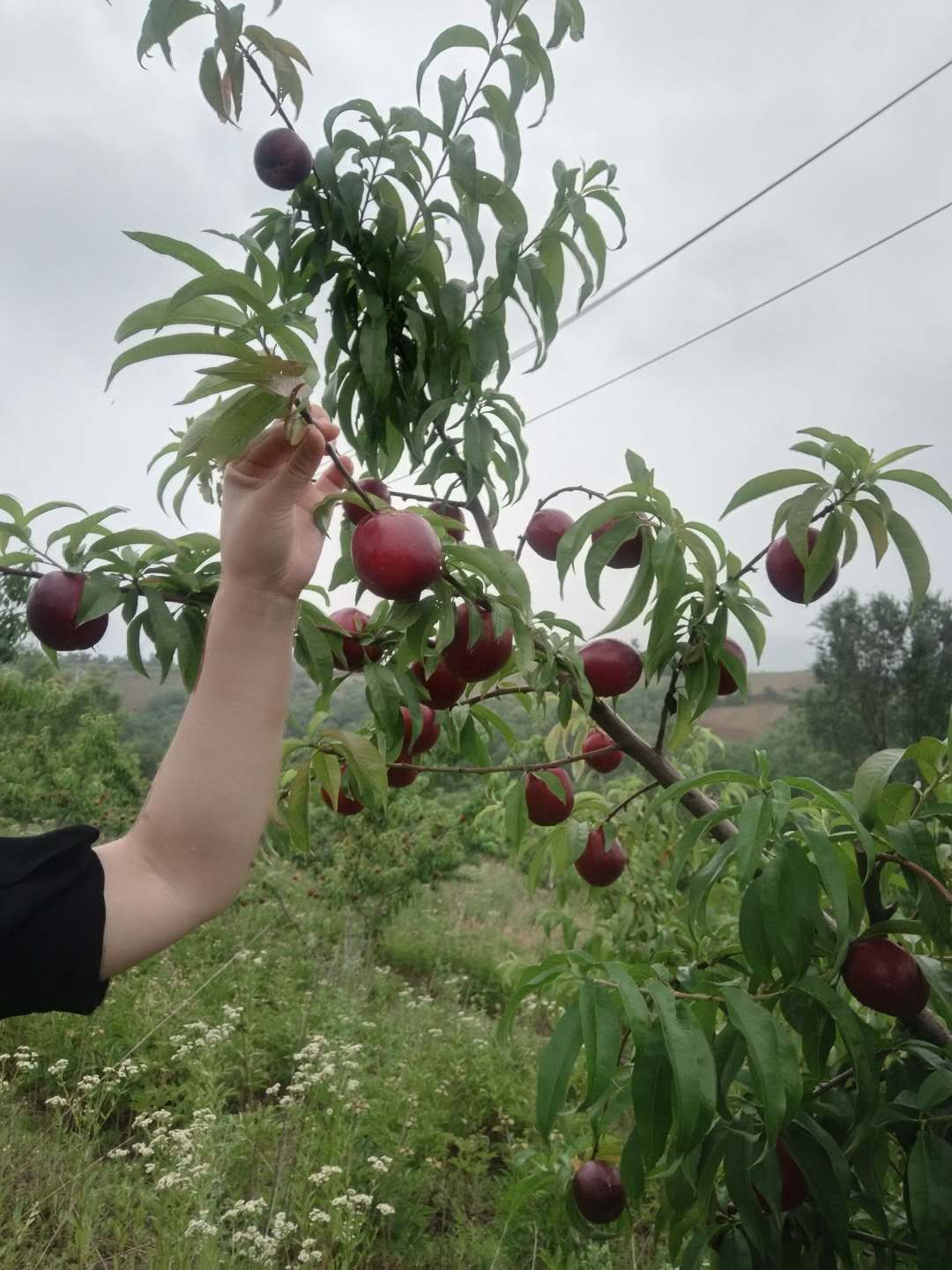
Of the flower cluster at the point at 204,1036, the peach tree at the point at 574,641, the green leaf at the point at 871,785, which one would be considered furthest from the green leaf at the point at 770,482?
the flower cluster at the point at 204,1036

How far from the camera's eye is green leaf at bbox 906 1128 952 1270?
0.85 m

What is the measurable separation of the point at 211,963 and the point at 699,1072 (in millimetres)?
3864

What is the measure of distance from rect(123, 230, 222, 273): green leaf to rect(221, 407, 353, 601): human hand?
0.13 metres

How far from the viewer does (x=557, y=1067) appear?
0.79 metres

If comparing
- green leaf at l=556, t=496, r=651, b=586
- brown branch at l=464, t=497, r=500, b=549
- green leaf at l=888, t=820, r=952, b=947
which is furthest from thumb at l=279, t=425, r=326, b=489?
green leaf at l=888, t=820, r=952, b=947

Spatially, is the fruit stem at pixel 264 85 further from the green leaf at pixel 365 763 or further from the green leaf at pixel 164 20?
the green leaf at pixel 365 763

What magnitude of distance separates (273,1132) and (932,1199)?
2182 millimetres

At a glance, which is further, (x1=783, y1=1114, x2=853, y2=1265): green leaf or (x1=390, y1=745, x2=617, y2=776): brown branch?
(x1=390, y1=745, x2=617, y2=776): brown branch

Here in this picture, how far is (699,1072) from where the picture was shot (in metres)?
0.75

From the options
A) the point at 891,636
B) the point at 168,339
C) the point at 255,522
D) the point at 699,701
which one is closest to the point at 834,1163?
the point at 699,701

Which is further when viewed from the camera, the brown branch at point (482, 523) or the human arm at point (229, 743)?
the brown branch at point (482, 523)

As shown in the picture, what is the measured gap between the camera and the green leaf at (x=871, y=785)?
34.2 inches

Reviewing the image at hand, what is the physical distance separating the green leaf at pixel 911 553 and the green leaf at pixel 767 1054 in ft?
1.45

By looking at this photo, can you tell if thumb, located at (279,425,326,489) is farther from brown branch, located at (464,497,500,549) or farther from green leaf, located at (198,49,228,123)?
green leaf, located at (198,49,228,123)
